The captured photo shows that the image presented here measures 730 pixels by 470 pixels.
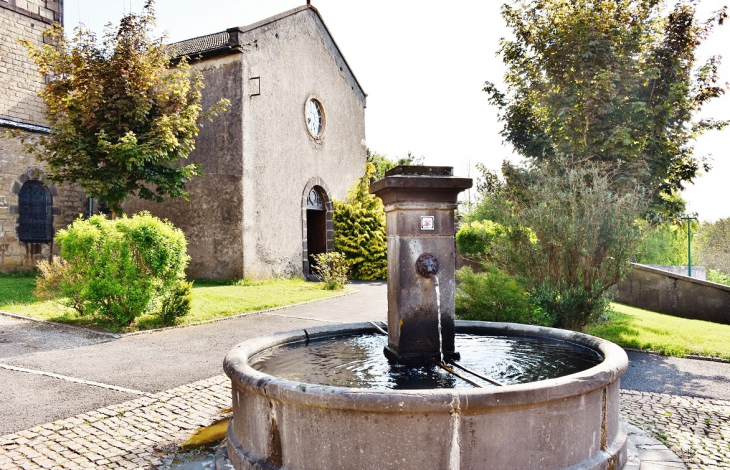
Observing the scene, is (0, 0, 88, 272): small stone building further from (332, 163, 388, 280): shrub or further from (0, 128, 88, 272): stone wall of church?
(332, 163, 388, 280): shrub

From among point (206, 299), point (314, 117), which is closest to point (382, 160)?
point (314, 117)

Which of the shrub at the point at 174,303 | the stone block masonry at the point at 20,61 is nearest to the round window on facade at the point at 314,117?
the stone block masonry at the point at 20,61

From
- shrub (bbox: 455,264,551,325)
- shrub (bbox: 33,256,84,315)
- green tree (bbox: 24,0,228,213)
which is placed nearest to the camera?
shrub (bbox: 455,264,551,325)

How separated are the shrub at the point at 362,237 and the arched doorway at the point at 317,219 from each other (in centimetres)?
32

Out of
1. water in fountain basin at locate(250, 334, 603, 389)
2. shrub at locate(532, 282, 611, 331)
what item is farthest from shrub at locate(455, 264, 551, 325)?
water in fountain basin at locate(250, 334, 603, 389)

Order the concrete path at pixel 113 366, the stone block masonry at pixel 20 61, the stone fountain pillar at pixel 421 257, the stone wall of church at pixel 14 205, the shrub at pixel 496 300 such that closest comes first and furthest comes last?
the stone fountain pillar at pixel 421 257 → the concrete path at pixel 113 366 → the shrub at pixel 496 300 → the stone wall of church at pixel 14 205 → the stone block masonry at pixel 20 61

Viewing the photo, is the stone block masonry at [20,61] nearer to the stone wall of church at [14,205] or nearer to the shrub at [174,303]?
the stone wall of church at [14,205]

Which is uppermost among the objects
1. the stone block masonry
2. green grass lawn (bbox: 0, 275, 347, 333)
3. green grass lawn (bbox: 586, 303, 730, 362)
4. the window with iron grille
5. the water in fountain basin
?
the stone block masonry

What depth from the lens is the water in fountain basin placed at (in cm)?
421

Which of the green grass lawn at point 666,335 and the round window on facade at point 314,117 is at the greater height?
the round window on facade at point 314,117

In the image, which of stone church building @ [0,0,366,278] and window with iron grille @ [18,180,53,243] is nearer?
stone church building @ [0,0,366,278]

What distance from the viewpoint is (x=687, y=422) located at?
4.85m

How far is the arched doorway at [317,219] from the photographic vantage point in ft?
61.8

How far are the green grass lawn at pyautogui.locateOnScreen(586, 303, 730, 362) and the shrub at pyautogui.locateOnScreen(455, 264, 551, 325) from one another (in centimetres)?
114
